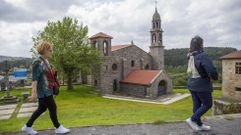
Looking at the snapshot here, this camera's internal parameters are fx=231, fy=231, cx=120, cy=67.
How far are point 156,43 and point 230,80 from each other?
16232 mm

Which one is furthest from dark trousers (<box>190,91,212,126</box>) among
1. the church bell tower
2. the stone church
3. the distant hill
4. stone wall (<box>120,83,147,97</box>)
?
the church bell tower

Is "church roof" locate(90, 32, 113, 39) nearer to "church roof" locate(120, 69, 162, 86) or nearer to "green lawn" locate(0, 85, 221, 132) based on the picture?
"church roof" locate(120, 69, 162, 86)

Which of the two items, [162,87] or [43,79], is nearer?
[43,79]

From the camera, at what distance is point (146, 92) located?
2947cm

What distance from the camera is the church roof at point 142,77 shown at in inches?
1181

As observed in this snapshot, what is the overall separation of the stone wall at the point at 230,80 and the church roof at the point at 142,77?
913 centimetres

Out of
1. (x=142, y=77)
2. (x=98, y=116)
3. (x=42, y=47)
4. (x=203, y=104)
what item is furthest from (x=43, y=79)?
(x=142, y=77)

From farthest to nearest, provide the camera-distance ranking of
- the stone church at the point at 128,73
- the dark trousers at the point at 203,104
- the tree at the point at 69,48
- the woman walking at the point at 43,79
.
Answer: the stone church at the point at 128,73 < the tree at the point at 69,48 < the dark trousers at the point at 203,104 < the woman walking at the point at 43,79

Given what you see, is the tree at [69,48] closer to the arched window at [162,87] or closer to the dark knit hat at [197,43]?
the arched window at [162,87]

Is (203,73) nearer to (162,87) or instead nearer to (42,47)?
(42,47)

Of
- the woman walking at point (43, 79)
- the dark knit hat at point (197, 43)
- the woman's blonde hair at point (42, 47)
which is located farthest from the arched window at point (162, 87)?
the woman's blonde hair at point (42, 47)

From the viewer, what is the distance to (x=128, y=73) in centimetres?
3466

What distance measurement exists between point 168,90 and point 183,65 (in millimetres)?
48209

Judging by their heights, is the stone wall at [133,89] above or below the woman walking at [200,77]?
below
